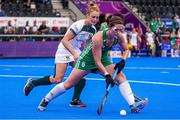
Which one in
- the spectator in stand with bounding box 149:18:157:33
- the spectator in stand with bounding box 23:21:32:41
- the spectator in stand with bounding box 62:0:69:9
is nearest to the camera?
the spectator in stand with bounding box 23:21:32:41

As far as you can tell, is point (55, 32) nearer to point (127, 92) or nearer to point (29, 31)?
point (29, 31)

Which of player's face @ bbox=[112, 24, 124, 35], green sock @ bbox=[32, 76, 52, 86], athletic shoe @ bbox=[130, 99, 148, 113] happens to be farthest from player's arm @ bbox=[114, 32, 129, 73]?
green sock @ bbox=[32, 76, 52, 86]

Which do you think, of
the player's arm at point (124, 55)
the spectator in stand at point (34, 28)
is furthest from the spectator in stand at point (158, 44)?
the player's arm at point (124, 55)

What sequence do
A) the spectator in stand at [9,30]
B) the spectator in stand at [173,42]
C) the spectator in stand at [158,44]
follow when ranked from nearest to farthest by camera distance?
the spectator in stand at [9,30]
the spectator in stand at [158,44]
the spectator in stand at [173,42]

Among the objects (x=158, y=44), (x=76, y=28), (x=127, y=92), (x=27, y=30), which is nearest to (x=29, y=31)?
(x=27, y=30)

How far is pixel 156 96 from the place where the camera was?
10.4 m

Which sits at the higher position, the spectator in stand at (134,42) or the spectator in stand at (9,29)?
the spectator in stand at (9,29)

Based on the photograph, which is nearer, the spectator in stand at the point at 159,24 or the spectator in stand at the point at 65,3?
the spectator in stand at the point at 159,24

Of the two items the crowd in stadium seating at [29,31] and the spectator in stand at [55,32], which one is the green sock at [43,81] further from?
the spectator in stand at [55,32]

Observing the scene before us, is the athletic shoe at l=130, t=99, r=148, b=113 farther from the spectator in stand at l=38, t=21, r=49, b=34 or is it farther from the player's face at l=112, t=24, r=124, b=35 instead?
the spectator in stand at l=38, t=21, r=49, b=34

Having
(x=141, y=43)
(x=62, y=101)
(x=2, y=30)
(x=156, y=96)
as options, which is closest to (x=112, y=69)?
(x=62, y=101)

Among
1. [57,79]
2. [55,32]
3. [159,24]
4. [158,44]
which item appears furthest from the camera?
[159,24]

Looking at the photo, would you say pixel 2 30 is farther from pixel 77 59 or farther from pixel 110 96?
pixel 77 59

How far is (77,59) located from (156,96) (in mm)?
2590
